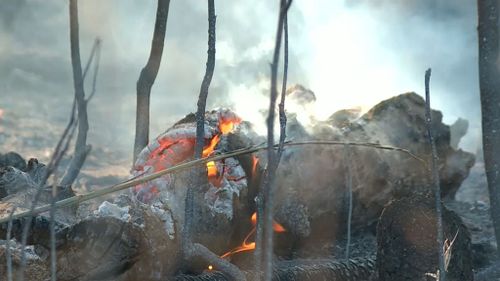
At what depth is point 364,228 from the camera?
30.3 feet

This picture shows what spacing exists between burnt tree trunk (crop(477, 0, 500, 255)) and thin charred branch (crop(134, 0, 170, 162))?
5403mm

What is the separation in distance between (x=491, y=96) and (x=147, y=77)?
5.88m

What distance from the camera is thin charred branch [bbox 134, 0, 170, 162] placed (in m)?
9.19

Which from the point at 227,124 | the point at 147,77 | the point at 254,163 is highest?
the point at 147,77

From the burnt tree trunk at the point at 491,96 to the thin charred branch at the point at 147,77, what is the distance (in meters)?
5.40

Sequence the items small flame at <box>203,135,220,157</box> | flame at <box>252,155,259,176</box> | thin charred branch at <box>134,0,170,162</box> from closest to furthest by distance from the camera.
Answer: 1. small flame at <box>203,135,220,157</box>
2. flame at <box>252,155,259,176</box>
3. thin charred branch at <box>134,0,170,162</box>

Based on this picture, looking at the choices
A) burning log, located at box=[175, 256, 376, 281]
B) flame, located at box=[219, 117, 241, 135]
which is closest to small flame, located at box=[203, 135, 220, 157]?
flame, located at box=[219, 117, 241, 135]

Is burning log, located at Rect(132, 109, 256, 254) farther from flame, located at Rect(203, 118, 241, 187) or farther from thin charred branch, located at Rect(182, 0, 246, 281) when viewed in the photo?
thin charred branch, located at Rect(182, 0, 246, 281)

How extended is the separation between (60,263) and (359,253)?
5541 mm

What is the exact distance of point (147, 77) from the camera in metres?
9.35

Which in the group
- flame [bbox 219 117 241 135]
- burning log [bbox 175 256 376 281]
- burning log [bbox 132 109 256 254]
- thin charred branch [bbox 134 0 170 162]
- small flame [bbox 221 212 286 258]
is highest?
thin charred branch [bbox 134 0 170 162]

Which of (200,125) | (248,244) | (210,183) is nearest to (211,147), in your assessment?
(210,183)

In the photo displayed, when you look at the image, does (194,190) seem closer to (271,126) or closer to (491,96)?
(271,126)

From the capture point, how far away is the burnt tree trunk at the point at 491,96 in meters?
6.44
